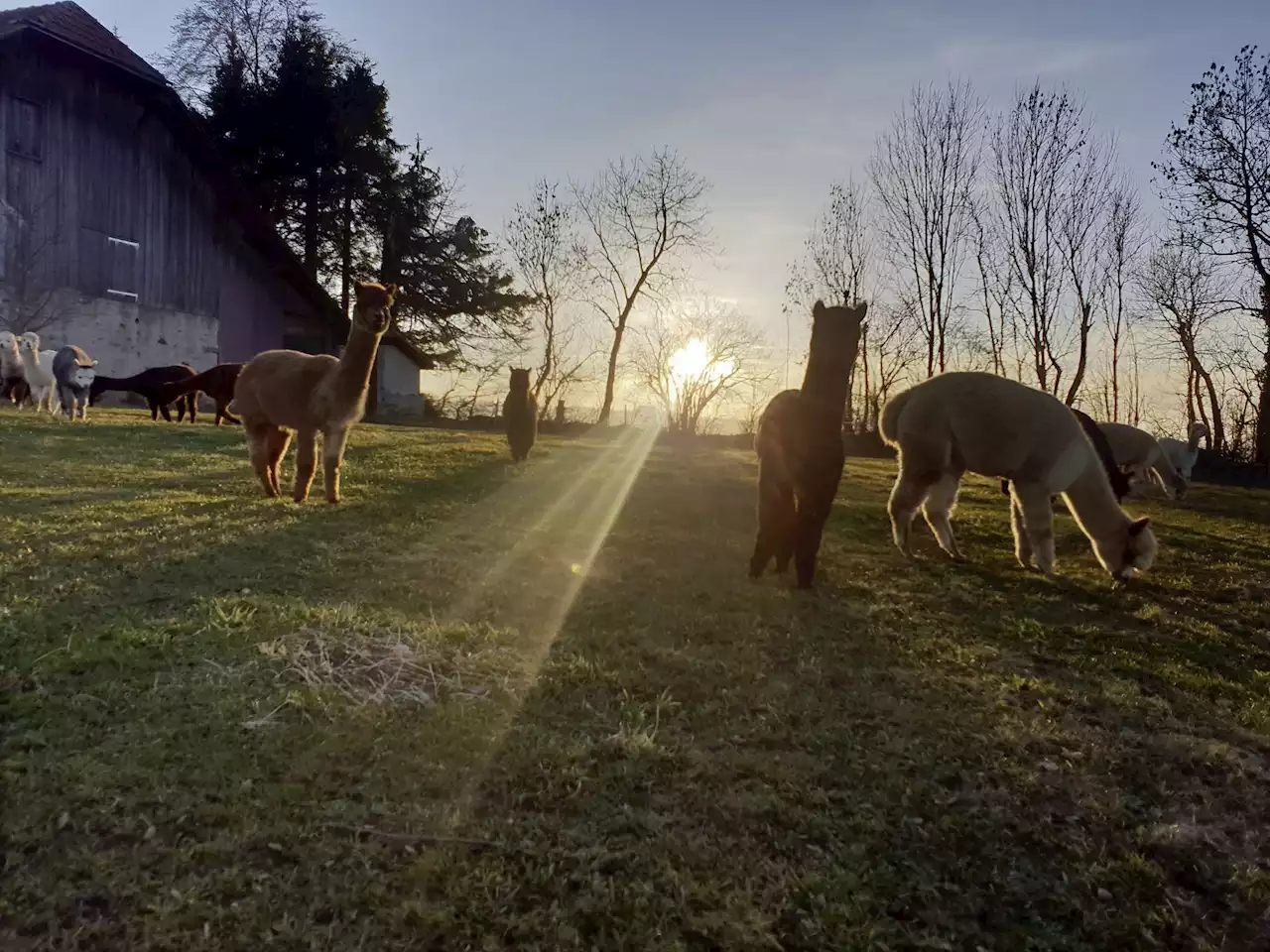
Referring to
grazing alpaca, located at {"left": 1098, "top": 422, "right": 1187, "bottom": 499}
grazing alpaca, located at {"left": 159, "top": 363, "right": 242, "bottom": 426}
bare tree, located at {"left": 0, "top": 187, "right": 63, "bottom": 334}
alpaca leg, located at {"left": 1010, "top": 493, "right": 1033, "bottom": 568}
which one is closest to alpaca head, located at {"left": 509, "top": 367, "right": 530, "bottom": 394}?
grazing alpaca, located at {"left": 159, "top": 363, "right": 242, "bottom": 426}

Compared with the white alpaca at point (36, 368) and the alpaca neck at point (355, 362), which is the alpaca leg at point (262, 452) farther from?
the white alpaca at point (36, 368)

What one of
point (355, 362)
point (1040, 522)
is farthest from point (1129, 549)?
point (355, 362)

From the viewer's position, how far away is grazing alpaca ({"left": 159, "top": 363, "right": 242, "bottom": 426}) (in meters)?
15.1

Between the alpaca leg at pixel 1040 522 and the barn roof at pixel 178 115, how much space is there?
897 inches

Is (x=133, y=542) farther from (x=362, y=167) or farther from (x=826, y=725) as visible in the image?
(x=362, y=167)

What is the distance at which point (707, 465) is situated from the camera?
15992mm

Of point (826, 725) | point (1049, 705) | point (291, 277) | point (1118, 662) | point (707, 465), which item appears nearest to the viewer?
point (826, 725)

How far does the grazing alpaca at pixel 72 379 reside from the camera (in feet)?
44.4

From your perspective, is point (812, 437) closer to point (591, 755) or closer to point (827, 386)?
point (827, 386)

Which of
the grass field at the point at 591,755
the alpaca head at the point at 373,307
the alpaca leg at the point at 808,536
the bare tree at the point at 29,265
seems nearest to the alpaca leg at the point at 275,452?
the alpaca head at the point at 373,307

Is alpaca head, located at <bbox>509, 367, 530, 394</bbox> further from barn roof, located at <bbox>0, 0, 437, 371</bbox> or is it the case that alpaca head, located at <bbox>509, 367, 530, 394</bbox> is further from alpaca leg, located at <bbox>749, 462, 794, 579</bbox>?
barn roof, located at <bbox>0, 0, 437, 371</bbox>

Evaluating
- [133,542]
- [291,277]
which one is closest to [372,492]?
[133,542]

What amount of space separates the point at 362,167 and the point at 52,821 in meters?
30.0

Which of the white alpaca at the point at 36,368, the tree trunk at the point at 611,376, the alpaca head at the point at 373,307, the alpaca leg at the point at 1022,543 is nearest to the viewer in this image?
the alpaca head at the point at 373,307
